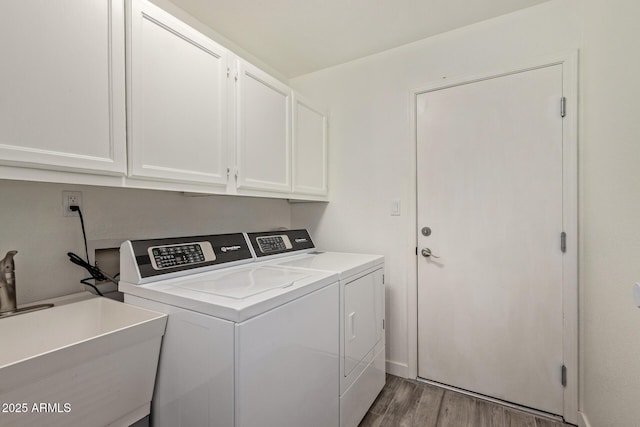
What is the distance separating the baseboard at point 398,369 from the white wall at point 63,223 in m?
1.72

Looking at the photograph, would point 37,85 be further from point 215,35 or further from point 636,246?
point 636,246

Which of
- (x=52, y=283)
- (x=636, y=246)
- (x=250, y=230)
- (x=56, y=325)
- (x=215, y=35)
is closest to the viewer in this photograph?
(x=636, y=246)

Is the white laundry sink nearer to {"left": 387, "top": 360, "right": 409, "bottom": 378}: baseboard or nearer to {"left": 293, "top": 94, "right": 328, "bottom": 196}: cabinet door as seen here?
{"left": 293, "top": 94, "right": 328, "bottom": 196}: cabinet door

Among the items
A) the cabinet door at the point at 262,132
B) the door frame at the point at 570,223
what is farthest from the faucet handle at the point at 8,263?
the door frame at the point at 570,223

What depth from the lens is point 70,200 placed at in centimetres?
133

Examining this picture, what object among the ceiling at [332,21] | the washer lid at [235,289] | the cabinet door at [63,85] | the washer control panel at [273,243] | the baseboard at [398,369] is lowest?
the baseboard at [398,369]

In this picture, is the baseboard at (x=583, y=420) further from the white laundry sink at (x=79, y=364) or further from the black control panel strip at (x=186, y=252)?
the white laundry sink at (x=79, y=364)

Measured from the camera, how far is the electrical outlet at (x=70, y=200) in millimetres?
1311

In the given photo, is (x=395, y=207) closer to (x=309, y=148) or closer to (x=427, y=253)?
(x=427, y=253)

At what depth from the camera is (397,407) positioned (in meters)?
1.84

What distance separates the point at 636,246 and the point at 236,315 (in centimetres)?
140

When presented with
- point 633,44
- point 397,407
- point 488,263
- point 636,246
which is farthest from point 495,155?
point 397,407

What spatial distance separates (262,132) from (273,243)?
2.37ft

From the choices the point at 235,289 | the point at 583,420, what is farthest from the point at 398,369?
the point at 235,289
